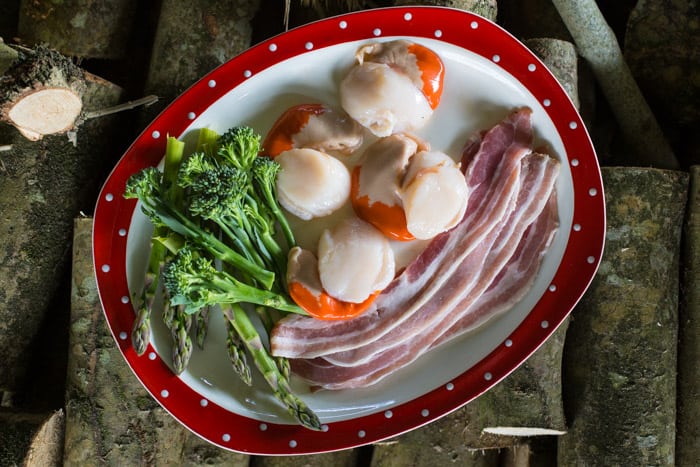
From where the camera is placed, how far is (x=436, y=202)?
2.56m

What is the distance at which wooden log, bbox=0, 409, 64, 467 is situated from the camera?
9.04 ft

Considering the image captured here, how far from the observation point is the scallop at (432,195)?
8.38ft

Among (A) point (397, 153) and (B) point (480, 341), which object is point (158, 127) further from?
(B) point (480, 341)

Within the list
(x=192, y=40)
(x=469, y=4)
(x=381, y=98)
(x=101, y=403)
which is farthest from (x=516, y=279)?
(x=101, y=403)

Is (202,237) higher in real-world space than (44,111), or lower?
lower

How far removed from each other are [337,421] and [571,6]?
2195 millimetres

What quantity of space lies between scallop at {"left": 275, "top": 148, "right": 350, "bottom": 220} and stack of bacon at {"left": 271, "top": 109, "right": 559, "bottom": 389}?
0.47m

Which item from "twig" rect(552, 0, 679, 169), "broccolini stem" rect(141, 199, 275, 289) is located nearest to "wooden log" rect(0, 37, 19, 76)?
"broccolini stem" rect(141, 199, 275, 289)

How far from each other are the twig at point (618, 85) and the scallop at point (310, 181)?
138 centimetres

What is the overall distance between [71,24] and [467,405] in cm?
256

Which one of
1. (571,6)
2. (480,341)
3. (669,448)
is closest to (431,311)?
(480,341)

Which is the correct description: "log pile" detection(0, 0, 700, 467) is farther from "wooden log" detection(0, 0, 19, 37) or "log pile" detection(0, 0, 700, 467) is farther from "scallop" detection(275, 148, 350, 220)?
"scallop" detection(275, 148, 350, 220)

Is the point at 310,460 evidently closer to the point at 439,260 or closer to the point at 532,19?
the point at 439,260

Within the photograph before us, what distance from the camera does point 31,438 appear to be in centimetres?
280
